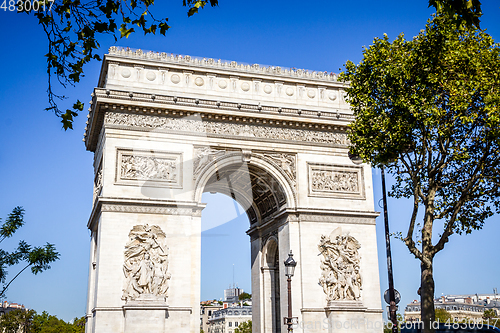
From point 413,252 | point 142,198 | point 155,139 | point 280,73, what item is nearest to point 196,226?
point 142,198

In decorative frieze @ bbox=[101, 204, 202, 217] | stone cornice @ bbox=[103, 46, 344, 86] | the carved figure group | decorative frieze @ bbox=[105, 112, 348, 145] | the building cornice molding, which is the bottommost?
decorative frieze @ bbox=[101, 204, 202, 217]

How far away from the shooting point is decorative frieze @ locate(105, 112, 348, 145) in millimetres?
21453

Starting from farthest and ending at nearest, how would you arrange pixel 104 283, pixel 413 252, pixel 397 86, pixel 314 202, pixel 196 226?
pixel 314 202
pixel 196 226
pixel 104 283
pixel 397 86
pixel 413 252

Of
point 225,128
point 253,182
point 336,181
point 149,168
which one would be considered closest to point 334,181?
point 336,181

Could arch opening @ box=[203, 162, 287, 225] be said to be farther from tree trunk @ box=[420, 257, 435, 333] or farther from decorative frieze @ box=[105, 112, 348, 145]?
tree trunk @ box=[420, 257, 435, 333]

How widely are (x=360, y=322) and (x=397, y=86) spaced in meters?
10.5

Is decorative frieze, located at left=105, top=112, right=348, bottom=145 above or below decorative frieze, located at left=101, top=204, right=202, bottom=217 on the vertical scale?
above

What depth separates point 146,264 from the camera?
793 inches

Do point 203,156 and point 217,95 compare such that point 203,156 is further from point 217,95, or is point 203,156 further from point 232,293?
point 232,293

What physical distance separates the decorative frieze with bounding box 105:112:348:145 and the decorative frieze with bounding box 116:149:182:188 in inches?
44.3

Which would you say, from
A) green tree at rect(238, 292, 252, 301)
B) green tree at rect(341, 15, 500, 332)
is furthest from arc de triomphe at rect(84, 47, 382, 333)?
green tree at rect(238, 292, 252, 301)

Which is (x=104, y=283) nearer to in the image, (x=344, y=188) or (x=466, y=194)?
(x=344, y=188)

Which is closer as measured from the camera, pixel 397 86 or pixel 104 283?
pixel 397 86

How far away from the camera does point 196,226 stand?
21250 mm
